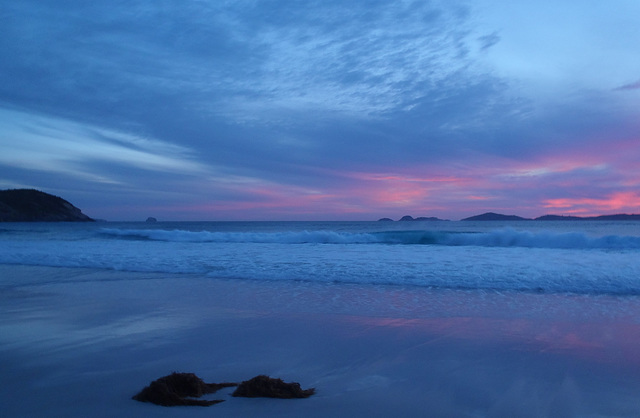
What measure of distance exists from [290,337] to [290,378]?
50.0 inches

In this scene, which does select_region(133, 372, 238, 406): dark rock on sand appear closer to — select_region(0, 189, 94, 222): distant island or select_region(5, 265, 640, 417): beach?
select_region(5, 265, 640, 417): beach

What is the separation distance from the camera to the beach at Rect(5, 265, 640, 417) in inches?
129

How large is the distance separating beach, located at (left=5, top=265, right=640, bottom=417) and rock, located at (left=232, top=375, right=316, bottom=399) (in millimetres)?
69

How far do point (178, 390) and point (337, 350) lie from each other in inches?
71.3

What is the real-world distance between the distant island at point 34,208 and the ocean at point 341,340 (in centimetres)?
7907

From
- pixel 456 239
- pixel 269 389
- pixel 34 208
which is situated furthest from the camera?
pixel 34 208

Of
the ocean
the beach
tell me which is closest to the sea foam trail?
the ocean

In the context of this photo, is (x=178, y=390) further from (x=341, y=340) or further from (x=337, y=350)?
(x=341, y=340)

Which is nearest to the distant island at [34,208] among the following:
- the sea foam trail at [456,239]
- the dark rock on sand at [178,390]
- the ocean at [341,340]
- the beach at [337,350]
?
the sea foam trail at [456,239]

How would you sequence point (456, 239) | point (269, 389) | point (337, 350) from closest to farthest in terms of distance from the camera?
point (269, 389), point (337, 350), point (456, 239)

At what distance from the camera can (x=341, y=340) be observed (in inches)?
193

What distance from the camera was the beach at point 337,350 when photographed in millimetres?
3268

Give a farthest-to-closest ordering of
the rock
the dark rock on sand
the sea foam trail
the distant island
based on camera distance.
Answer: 1. the distant island
2. the sea foam trail
3. the rock
4. the dark rock on sand

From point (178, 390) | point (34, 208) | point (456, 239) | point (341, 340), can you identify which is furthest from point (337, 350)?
point (34, 208)
